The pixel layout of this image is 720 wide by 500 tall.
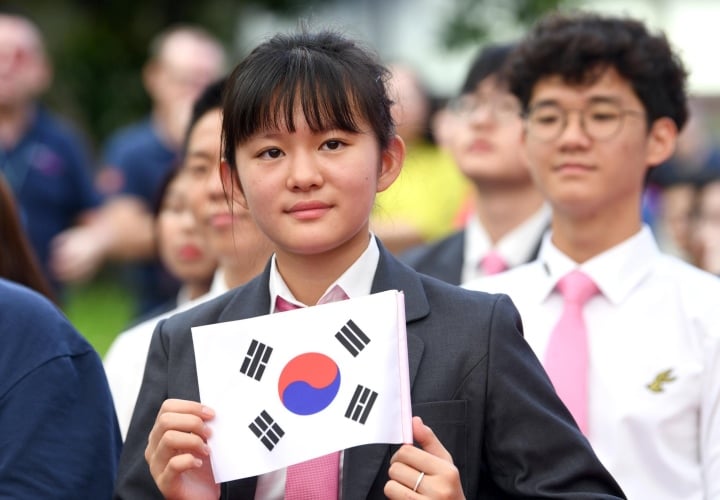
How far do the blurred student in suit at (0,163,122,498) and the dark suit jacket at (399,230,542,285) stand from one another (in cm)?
199

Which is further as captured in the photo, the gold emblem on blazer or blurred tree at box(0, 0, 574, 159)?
blurred tree at box(0, 0, 574, 159)

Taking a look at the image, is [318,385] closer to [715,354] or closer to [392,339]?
[392,339]

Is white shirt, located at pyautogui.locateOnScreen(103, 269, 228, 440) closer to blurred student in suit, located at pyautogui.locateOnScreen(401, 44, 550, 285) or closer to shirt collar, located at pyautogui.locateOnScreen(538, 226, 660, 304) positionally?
shirt collar, located at pyautogui.locateOnScreen(538, 226, 660, 304)

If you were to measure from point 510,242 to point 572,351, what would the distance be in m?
1.57

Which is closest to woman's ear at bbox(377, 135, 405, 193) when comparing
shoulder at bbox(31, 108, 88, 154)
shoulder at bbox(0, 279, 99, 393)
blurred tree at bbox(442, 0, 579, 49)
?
shoulder at bbox(0, 279, 99, 393)

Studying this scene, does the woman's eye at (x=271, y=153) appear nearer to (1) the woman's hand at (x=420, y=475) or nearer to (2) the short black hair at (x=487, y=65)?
(1) the woman's hand at (x=420, y=475)

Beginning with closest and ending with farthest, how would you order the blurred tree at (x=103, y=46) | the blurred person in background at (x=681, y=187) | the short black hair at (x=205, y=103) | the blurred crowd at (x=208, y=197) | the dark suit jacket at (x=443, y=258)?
1. the blurred crowd at (x=208, y=197)
2. the short black hair at (x=205, y=103)
3. the dark suit jacket at (x=443, y=258)
4. the blurred person in background at (x=681, y=187)
5. the blurred tree at (x=103, y=46)

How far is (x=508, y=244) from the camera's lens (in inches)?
221

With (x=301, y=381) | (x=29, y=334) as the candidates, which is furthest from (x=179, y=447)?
(x=29, y=334)

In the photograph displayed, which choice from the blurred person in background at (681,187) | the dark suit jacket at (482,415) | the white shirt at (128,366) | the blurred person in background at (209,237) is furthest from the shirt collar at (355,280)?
the blurred person in background at (681,187)

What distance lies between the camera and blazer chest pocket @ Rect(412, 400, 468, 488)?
3.08m

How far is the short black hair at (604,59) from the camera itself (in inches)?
177

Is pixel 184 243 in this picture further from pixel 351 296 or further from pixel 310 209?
pixel 310 209

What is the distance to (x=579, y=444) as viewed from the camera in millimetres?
3115
